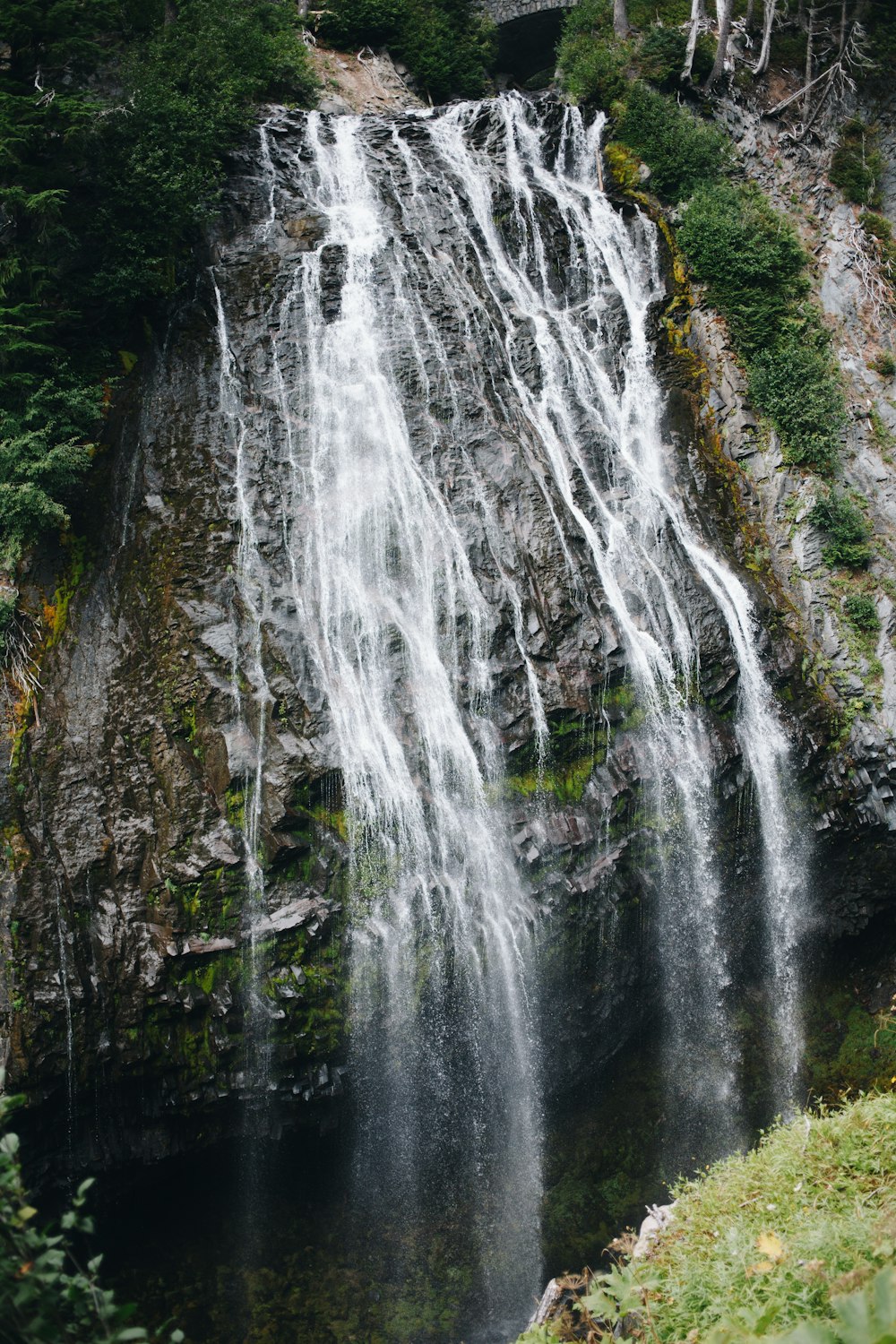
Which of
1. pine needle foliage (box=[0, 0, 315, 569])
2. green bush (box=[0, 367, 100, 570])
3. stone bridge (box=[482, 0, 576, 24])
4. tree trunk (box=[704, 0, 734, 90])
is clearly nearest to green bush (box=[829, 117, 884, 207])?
tree trunk (box=[704, 0, 734, 90])

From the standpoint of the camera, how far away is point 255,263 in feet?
48.6

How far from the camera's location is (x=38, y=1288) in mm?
2932

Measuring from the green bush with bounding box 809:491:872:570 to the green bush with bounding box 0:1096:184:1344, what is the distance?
1331 centimetres

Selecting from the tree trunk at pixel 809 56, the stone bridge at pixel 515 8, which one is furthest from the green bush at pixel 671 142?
the stone bridge at pixel 515 8

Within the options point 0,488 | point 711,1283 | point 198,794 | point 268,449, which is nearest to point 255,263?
point 268,449

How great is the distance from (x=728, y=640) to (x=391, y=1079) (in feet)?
23.9

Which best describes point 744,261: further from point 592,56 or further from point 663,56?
point 592,56

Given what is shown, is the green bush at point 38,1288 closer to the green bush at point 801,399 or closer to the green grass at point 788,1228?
the green grass at point 788,1228

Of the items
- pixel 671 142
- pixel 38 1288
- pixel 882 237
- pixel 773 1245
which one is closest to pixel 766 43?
pixel 671 142

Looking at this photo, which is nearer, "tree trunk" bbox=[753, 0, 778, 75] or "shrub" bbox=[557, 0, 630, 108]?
"tree trunk" bbox=[753, 0, 778, 75]

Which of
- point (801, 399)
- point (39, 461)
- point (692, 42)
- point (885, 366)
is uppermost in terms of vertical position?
point (692, 42)

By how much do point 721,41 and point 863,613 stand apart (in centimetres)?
1422

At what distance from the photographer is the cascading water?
991cm

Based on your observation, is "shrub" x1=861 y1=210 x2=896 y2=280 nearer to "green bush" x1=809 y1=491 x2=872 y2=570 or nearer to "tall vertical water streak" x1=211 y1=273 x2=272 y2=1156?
"green bush" x1=809 y1=491 x2=872 y2=570
